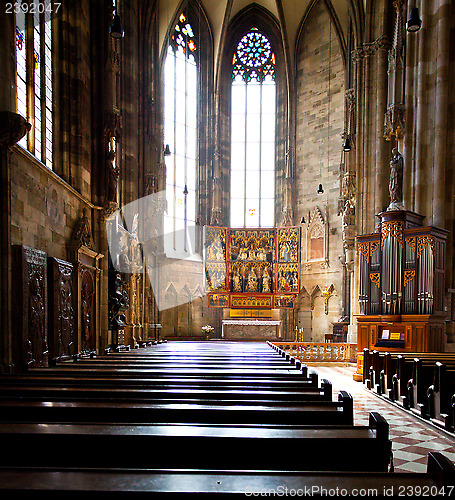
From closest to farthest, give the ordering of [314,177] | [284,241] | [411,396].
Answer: [411,396], [284,241], [314,177]

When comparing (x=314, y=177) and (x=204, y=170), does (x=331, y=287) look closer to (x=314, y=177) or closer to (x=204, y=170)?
(x=314, y=177)

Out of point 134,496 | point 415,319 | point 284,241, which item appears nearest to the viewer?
point 134,496

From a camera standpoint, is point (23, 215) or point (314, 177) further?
point (314, 177)

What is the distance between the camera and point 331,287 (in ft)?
74.0

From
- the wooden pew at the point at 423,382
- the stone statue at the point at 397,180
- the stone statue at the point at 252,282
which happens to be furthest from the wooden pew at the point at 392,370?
the stone statue at the point at 252,282

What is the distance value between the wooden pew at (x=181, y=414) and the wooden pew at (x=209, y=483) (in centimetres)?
103

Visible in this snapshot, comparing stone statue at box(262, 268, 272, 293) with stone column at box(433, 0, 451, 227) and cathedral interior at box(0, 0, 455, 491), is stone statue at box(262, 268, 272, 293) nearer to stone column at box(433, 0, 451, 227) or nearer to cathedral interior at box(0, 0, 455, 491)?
cathedral interior at box(0, 0, 455, 491)

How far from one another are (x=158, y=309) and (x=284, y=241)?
22.4ft

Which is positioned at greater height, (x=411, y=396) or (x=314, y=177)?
(x=314, y=177)

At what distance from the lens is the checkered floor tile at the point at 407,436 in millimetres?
4898

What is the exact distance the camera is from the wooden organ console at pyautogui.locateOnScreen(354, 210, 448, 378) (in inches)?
455

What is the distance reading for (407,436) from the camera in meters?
6.04

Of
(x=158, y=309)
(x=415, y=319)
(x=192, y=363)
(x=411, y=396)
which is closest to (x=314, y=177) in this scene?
(x=158, y=309)

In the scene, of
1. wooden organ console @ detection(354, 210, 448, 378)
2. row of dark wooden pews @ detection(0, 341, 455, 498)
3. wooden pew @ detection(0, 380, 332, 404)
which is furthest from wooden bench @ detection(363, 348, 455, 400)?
wooden pew @ detection(0, 380, 332, 404)
